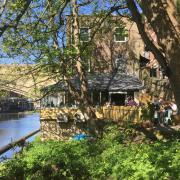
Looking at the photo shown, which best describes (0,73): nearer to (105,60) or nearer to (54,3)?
(54,3)

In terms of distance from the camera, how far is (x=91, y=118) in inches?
927

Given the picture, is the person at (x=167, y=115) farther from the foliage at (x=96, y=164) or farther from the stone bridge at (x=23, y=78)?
the foliage at (x=96, y=164)

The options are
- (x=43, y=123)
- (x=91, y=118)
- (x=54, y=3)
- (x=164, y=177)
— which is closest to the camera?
(x=164, y=177)

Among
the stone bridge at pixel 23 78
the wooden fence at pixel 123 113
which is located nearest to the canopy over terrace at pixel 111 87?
the wooden fence at pixel 123 113

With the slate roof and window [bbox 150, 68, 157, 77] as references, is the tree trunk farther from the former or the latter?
window [bbox 150, 68, 157, 77]

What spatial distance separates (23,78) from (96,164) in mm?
10739

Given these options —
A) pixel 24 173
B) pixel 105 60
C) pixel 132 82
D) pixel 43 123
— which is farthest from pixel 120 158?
pixel 105 60

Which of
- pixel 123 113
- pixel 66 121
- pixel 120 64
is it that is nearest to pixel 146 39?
pixel 123 113

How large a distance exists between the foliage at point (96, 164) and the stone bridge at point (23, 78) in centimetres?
619

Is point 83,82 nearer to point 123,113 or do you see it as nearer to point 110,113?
point 123,113

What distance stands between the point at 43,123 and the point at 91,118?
18.9 m

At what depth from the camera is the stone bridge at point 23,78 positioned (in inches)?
850

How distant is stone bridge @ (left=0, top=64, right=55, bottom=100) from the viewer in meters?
21.6

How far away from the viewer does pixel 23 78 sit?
76.1 ft
